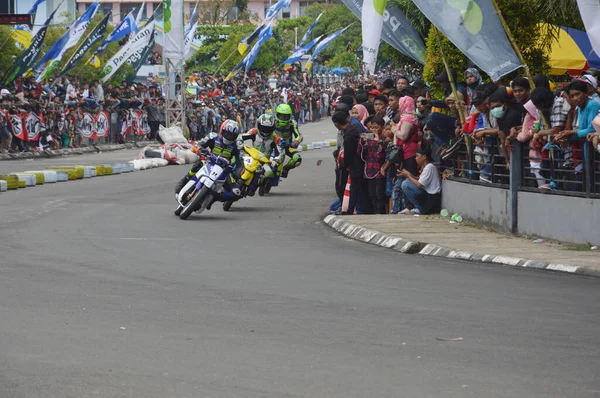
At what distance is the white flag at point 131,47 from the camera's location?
41406mm

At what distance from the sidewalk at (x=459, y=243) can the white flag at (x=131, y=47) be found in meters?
25.3

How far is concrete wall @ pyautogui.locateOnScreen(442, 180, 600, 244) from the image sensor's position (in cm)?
1329

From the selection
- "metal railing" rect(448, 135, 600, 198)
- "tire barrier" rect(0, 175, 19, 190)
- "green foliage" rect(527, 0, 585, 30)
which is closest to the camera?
"metal railing" rect(448, 135, 600, 198)

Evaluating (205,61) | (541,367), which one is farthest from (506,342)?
(205,61)

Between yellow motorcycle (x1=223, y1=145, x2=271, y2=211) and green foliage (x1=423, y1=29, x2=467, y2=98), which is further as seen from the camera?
yellow motorcycle (x1=223, y1=145, x2=271, y2=211)

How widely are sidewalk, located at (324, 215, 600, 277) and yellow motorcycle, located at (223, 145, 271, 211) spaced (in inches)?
133

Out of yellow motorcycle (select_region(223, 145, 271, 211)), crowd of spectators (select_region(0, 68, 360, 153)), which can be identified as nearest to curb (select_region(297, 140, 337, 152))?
crowd of spectators (select_region(0, 68, 360, 153))

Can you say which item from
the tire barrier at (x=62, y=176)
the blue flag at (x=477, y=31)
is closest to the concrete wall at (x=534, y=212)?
the blue flag at (x=477, y=31)

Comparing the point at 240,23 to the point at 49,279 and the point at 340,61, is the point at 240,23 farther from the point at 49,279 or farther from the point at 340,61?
the point at 49,279

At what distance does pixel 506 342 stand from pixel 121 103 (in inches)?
1408

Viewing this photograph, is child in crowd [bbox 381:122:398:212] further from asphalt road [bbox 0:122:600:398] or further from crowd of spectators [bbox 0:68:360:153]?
crowd of spectators [bbox 0:68:360:153]

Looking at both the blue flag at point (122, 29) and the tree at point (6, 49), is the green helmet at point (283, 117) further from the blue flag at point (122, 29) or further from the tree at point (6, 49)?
the blue flag at point (122, 29)

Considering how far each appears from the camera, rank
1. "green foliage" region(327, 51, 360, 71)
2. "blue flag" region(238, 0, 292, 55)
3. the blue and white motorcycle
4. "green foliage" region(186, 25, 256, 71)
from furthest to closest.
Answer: "green foliage" region(327, 51, 360, 71) < "green foliage" region(186, 25, 256, 71) < "blue flag" region(238, 0, 292, 55) < the blue and white motorcycle

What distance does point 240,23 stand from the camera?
345 feet
